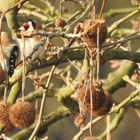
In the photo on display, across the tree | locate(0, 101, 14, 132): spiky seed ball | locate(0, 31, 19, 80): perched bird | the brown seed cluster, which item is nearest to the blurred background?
the tree

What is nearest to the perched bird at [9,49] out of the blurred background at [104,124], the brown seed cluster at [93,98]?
the brown seed cluster at [93,98]

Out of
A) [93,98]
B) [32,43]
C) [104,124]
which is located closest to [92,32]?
[93,98]

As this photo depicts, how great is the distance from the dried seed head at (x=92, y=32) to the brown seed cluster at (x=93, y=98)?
0.16m

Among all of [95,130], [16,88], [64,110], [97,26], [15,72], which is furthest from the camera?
[95,130]

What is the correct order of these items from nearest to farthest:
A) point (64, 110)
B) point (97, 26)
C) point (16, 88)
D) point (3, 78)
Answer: point (97, 26) → point (3, 78) → point (16, 88) → point (64, 110)

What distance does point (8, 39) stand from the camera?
425 centimetres

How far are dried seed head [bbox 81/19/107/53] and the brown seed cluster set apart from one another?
161 mm

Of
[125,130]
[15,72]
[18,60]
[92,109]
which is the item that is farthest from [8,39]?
[125,130]

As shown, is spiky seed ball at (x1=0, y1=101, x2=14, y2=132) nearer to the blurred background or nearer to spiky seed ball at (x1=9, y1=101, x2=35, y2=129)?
spiky seed ball at (x1=9, y1=101, x2=35, y2=129)

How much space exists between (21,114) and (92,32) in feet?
1.81

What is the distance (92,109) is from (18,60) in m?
1.43

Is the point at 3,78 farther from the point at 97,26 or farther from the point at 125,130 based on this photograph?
the point at 125,130

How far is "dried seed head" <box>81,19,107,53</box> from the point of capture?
97.9 inches

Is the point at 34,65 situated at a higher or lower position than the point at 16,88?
higher
